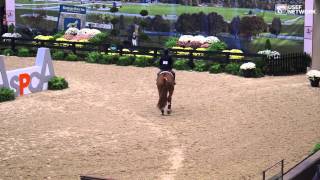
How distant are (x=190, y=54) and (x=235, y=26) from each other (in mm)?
2875

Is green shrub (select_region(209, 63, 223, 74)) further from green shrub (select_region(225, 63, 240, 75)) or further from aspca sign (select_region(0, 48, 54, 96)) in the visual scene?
aspca sign (select_region(0, 48, 54, 96))

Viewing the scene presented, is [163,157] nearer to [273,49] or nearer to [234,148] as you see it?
[234,148]

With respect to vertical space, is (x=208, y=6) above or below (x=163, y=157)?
above

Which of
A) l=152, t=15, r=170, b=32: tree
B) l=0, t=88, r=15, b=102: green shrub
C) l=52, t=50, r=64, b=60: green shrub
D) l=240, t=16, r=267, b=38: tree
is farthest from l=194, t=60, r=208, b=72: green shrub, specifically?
l=0, t=88, r=15, b=102: green shrub

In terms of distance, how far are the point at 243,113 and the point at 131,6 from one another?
15582mm

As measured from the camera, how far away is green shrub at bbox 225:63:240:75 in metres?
24.6

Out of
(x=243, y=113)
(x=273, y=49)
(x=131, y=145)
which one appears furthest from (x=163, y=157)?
(x=273, y=49)

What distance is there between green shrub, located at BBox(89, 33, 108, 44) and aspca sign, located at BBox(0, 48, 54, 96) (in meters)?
10.1

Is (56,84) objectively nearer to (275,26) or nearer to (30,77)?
(30,77)

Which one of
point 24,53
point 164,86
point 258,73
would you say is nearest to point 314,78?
point 258,73

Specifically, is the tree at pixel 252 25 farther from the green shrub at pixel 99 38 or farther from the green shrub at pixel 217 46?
the green shrub at pixel 99 38

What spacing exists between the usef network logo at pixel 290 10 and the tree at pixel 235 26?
212cm

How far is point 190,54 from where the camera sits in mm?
26641

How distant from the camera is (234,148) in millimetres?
13227
